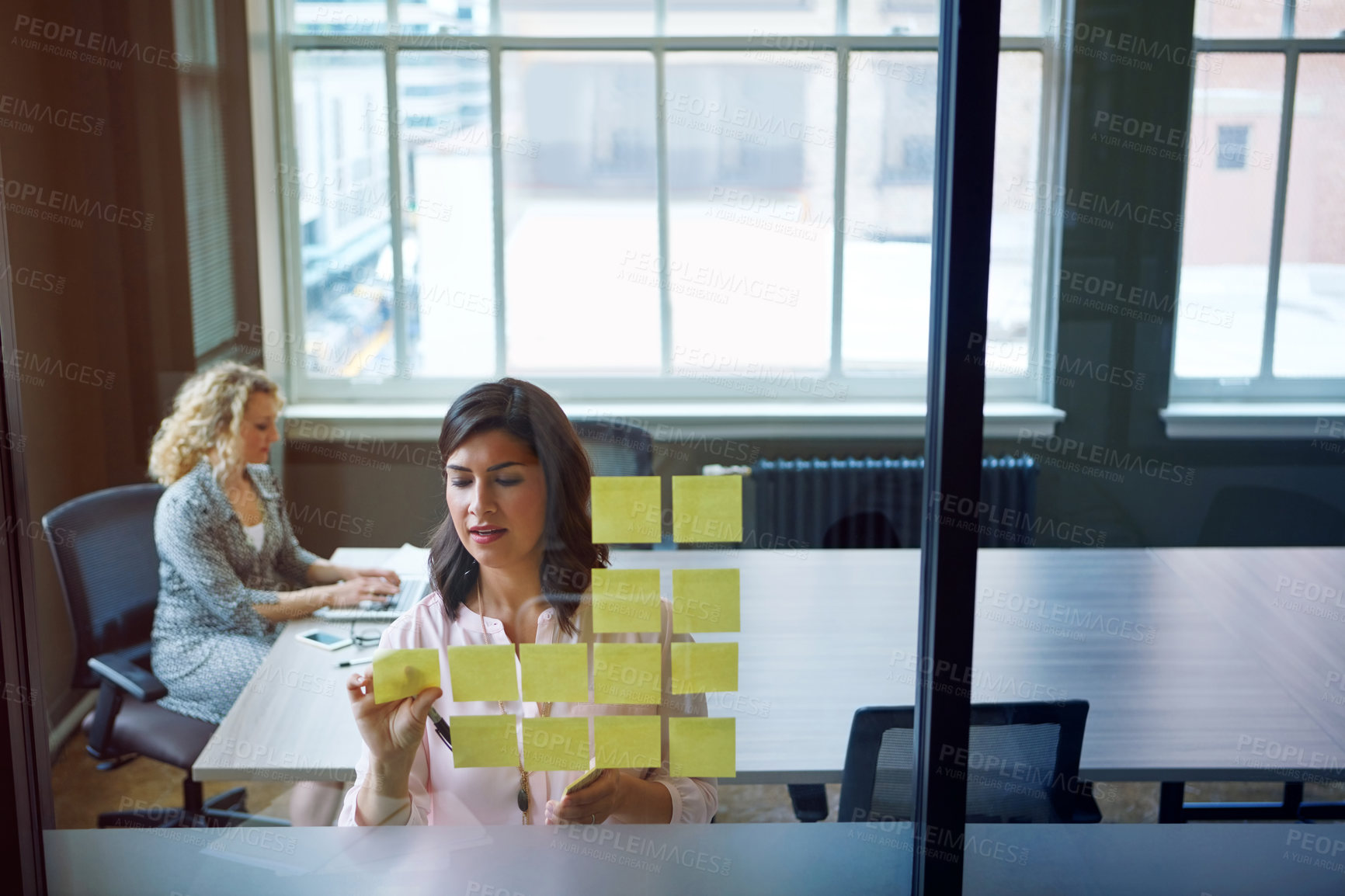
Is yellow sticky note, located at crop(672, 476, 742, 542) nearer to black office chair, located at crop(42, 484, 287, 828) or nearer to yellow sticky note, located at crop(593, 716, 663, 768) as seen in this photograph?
yellow sticky note, located at crop(593, 716, 663, 768)

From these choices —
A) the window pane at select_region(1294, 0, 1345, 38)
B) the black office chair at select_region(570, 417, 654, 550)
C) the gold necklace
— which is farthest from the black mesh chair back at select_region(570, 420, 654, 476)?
the window pane at select_region(1294, 0, 1345, 38)

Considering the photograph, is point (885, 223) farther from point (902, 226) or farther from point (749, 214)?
point (749, 214)

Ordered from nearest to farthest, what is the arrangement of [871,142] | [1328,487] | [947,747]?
[947,747] → [871,142] → [1328,487]

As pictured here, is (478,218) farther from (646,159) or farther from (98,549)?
(98,549)

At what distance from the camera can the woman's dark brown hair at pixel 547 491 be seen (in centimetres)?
145

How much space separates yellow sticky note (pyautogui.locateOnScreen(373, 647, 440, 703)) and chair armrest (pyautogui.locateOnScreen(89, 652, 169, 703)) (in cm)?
33

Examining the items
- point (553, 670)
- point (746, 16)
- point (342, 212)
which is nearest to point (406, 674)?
point (553, 670)

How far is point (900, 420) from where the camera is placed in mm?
1558

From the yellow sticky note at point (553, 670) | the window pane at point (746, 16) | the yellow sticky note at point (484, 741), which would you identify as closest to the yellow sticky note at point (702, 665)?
the yellow sticky note at point (553, 670)

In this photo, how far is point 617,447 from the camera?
4.95 feet

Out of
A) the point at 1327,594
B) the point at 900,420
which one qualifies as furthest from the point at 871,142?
the point at 1327,594

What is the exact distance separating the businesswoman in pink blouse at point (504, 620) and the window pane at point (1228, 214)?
962mm

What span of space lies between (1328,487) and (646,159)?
121 centimetres

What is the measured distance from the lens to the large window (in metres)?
1.60
